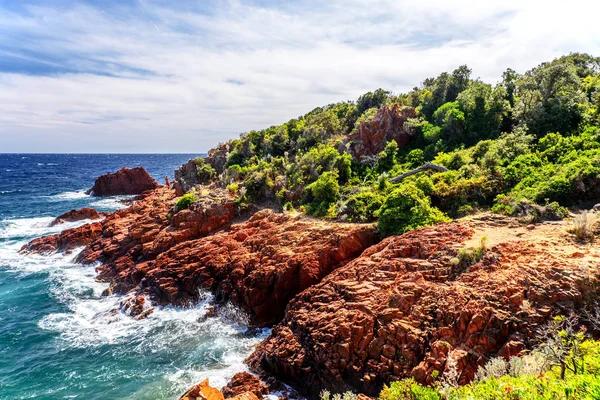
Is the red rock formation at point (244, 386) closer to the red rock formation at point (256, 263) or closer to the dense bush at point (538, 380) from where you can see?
the red rock formation at point (256, 263)

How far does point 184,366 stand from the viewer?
17875 millimetres

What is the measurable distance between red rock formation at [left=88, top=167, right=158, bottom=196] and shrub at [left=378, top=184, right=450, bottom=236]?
6379 centimetres

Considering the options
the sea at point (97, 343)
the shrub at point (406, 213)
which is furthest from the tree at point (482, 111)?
the sea at point (97, 343)

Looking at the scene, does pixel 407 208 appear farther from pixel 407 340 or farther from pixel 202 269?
pixel 202 269

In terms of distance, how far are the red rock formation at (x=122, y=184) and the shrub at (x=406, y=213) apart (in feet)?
209

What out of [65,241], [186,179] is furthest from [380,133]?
[65,241]

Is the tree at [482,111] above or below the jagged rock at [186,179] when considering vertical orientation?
above

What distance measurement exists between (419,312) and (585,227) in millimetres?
7906

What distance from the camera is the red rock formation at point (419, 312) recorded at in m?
12.1

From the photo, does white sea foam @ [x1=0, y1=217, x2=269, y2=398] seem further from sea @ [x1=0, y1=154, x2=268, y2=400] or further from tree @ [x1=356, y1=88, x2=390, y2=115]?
tree @ [x1=356, y1=88, x2=390, y2=115]

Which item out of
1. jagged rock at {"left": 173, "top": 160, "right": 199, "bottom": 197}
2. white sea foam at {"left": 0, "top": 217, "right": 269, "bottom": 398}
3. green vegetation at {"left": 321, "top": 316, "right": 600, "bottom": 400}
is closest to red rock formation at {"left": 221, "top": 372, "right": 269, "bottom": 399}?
white sea foam at {"left": 0, "top": 217, "right": 269, "bottom": 398}

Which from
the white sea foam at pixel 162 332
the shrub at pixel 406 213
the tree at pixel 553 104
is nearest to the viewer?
the white sea foam at pixel 162 332

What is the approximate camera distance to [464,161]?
24.5 m

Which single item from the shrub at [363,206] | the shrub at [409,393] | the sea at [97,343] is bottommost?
the sea at [97,343]
